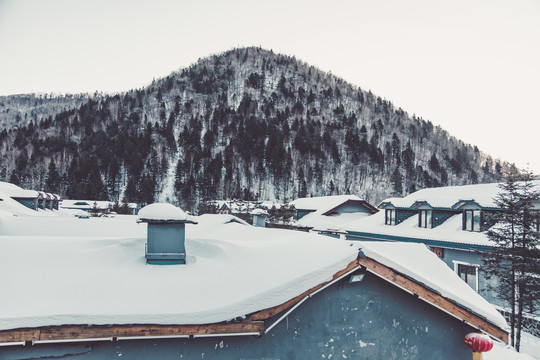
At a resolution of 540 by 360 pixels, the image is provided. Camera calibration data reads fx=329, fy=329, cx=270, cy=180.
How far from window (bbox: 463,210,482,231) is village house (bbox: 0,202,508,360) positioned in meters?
13.8

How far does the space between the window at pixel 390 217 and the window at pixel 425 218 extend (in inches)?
110

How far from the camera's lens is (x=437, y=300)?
5348 mm

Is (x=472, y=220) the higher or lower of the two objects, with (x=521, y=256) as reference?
higher

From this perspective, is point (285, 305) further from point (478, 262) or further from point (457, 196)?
point (457, 196)

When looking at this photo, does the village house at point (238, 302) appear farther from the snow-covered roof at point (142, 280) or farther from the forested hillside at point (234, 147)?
the forested hillside at point (234, 147)

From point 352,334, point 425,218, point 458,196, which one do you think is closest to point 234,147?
point 425,218

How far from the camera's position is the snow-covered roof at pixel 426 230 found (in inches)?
674

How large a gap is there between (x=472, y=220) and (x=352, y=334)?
15.9 metres

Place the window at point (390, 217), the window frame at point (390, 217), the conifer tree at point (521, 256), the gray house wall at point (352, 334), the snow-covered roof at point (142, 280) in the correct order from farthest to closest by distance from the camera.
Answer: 1. the window at point (390, 217)
2. the window frame at point (390, 217)
3. the conifer tree at point (521, 256)
4. the gray house wall at point (352, 334)
5. the snow-covered roof at point (142, 280)


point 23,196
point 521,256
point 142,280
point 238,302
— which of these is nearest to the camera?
point 238,302

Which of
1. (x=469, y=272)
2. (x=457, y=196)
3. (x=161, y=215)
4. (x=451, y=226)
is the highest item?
(x=457, y=196)

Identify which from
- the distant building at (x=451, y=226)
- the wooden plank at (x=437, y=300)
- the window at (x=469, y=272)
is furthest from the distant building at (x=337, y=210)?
the wooden plank at (x=437, y=300)

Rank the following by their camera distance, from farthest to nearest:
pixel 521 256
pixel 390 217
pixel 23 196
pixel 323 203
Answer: pixel 323 203 → pixel 23 196 → pixel 390 217 → pixel 521 256

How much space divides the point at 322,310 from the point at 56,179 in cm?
8692
